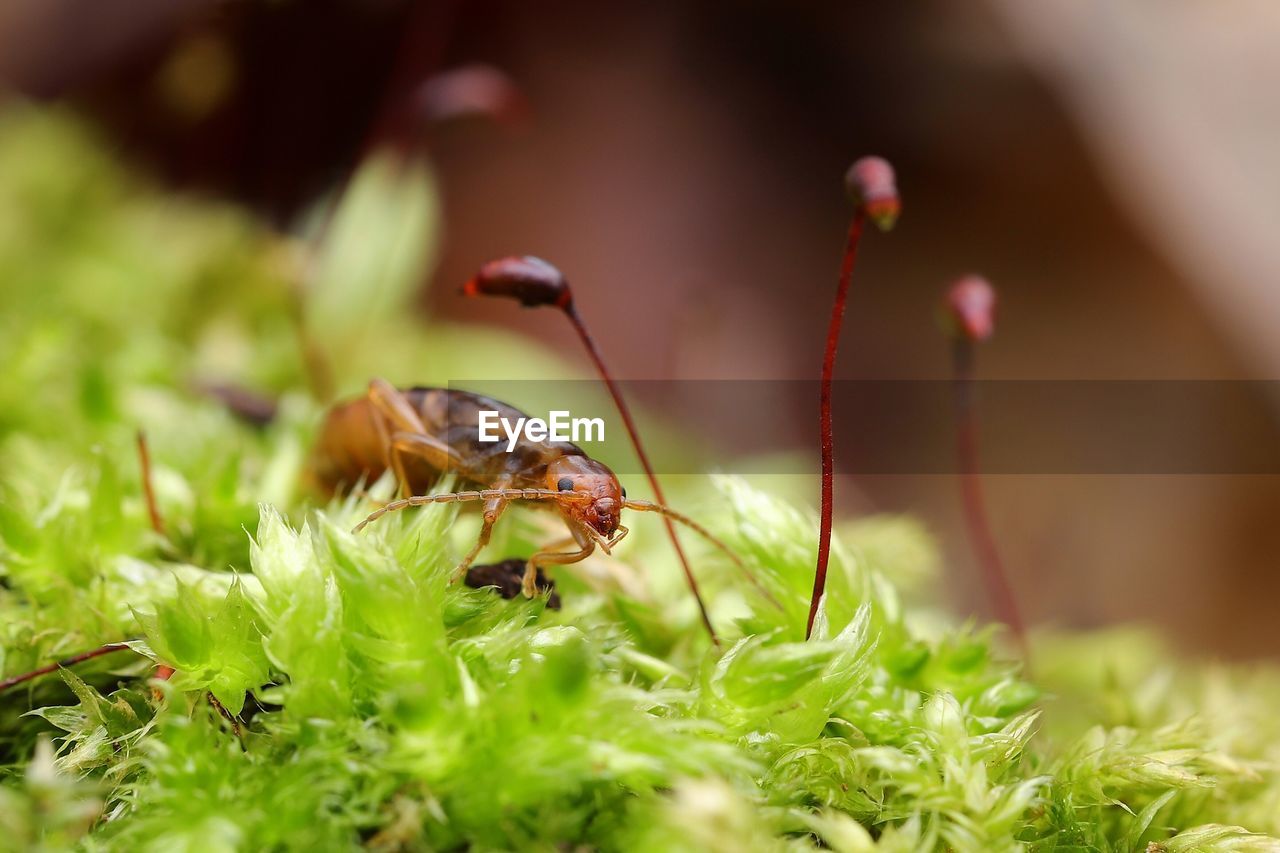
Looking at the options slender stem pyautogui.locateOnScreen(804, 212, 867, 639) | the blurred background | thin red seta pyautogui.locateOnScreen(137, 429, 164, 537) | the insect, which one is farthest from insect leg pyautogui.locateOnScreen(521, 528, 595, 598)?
the blurred background

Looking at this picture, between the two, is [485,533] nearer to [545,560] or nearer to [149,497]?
[545,560]

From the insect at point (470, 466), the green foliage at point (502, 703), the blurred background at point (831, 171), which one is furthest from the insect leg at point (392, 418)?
the blurred background at point (831, 171)

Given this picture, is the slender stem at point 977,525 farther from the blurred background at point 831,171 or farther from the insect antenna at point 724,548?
the insect antenna at point 724,548

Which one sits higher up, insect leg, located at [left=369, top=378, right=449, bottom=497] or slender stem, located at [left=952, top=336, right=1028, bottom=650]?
slender stem, located at [left=952, top=336, right=1028, bottom=650]

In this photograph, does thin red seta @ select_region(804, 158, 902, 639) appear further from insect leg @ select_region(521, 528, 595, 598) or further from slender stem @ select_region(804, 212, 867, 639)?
insect leg @ select_region(521, 528, 595, 598)

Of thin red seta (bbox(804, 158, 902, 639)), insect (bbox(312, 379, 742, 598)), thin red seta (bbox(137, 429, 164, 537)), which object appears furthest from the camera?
thin red seta (bbox(137, 429, 164, 537))

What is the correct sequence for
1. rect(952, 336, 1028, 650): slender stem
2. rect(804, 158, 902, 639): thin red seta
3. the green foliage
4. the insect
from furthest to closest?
rect(952, 336, 1028, 650): slender stem, the insect, rect(804, 158, 902, 639): thin red seta, the green foliage

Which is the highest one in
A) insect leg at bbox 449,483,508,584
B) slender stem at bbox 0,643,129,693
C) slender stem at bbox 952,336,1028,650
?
slender stem at bbox 952,336,1028,650

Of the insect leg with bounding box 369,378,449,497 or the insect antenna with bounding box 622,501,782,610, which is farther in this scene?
the insect leg with bounding box 369,378,449,497
